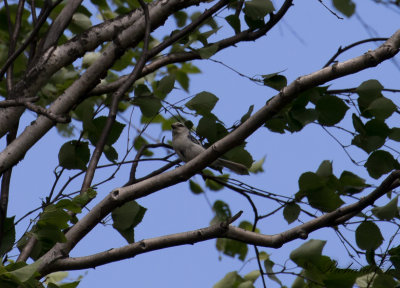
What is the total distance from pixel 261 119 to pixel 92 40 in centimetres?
165

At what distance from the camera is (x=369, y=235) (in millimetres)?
3170

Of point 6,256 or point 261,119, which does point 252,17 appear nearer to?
point 261,119

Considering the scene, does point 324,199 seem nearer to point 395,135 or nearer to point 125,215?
point 395,135

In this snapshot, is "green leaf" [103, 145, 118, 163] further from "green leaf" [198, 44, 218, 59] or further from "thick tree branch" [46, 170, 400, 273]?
"thick tree branch" [46, 170, 400, 273]

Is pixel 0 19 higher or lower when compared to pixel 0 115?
higher

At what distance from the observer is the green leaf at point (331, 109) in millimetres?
3283

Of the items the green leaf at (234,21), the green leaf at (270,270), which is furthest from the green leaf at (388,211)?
the green leaf at (234,21)

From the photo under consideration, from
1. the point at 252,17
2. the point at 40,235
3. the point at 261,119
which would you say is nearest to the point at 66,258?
the point at 40,235

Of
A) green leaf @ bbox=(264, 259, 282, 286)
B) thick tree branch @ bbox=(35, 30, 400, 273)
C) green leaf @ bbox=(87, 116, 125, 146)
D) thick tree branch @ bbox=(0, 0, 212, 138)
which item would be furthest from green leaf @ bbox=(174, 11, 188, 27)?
green leaf @ bbox=(264, 259, 282, 286)

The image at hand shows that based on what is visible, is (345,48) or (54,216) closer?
(54,216)

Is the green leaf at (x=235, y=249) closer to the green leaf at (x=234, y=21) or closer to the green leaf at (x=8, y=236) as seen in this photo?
the green leaf at (x=234, y=21)

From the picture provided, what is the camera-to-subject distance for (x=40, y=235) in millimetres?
3061

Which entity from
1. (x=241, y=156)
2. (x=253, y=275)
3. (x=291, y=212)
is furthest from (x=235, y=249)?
(x=291, y=212)

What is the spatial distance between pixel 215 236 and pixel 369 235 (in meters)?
0.82
